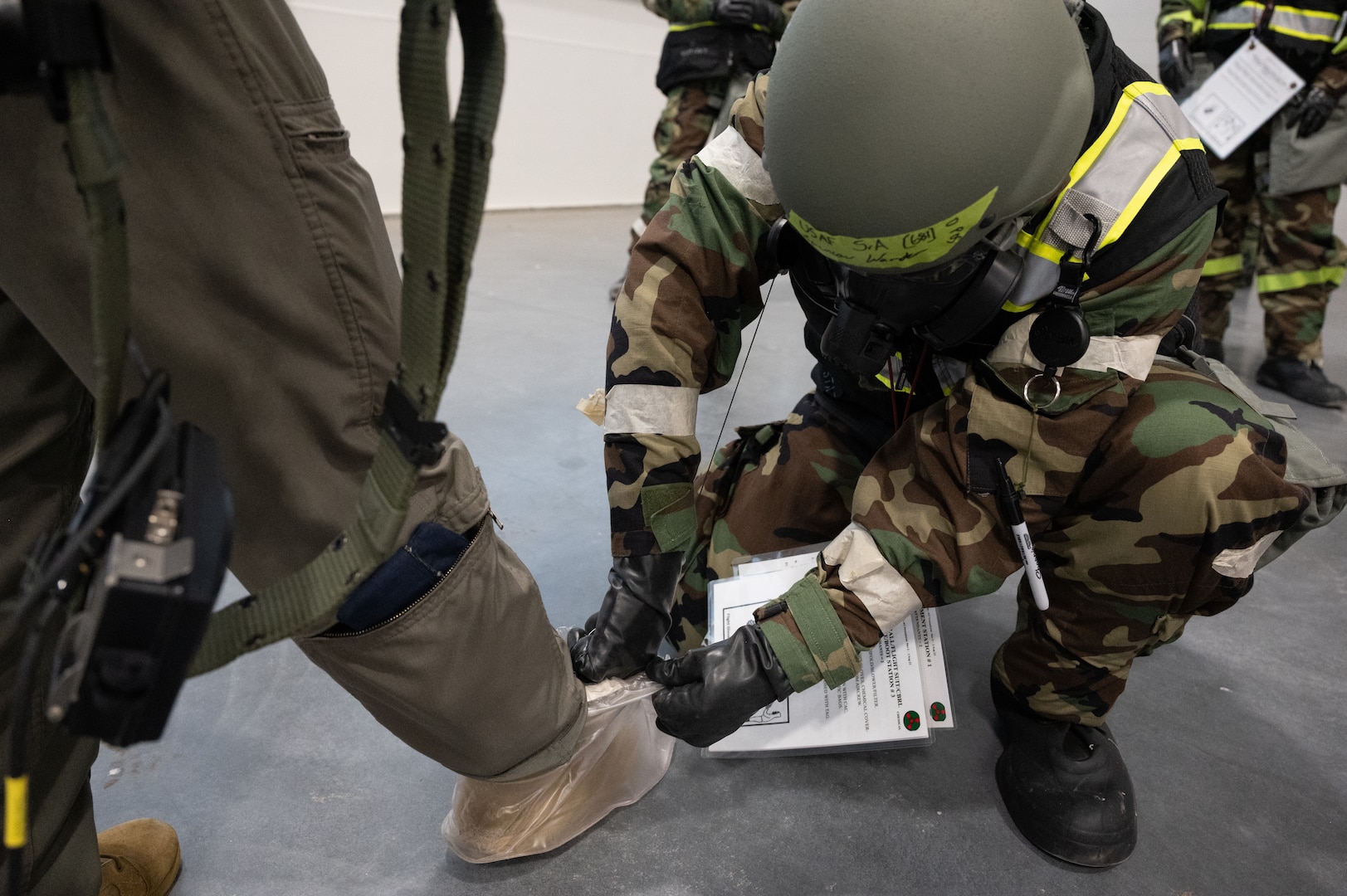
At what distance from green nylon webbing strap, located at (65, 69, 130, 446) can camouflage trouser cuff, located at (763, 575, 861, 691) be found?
66 cm

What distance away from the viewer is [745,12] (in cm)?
229

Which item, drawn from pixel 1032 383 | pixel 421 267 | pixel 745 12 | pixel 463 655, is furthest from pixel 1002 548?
pixel 745 12

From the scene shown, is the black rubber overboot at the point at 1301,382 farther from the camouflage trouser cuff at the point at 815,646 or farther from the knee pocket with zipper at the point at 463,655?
the knee pocket with zipper at the point at 463,655

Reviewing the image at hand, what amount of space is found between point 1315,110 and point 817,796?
7.04ft

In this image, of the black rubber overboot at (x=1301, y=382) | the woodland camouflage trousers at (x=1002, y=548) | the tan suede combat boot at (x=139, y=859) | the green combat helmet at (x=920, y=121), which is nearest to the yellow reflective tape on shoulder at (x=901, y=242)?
the green combat helmet at (x=920, y=121)

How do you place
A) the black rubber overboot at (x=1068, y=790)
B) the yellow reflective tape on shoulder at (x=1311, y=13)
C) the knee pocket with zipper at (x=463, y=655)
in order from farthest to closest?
the yellow reflective tape on shoulder at (x=1311, y=13), the black rubber overboot at (x=1068, y=790), the knee pocket with zipper at (x=463, y=655)

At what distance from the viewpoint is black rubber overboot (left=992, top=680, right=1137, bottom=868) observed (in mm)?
911

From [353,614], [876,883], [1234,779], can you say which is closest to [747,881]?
[876,883]

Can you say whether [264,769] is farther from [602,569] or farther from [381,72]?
[381,72]

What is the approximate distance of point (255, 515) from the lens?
536mm

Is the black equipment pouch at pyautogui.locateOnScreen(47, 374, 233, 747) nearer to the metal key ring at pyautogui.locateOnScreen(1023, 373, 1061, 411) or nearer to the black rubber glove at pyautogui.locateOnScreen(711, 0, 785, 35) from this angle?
the metal key ring at pyautogui.locateOnScreen(1023, 373, 1061, 411)

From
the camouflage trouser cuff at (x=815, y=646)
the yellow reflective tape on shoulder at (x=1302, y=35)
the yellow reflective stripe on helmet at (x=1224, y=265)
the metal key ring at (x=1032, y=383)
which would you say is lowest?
the yellow reflective stripe on helmet at (x=1224, y=265)

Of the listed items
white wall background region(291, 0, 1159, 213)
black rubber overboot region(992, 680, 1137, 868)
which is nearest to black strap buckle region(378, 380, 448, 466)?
black rubber overboot region(992, 680, 1137, 868)

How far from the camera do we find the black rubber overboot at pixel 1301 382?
2.24 meters
